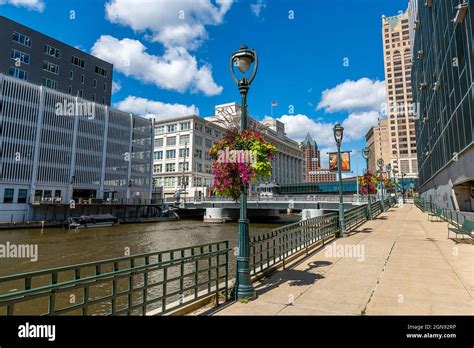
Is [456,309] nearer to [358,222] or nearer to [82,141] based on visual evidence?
[358,222]

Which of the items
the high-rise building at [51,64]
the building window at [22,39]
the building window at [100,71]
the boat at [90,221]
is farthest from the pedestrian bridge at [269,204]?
the building window at [22,39]

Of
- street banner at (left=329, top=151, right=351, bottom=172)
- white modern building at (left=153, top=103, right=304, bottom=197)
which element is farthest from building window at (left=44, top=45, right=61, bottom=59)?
street banner at (left=329, top=151, right=351, bottom=172)

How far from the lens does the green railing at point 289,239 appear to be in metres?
7.95

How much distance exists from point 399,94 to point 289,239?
163m

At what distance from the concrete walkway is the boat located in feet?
133

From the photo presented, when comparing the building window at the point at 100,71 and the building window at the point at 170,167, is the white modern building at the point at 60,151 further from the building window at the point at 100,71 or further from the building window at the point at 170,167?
the building window at the point at 170,167

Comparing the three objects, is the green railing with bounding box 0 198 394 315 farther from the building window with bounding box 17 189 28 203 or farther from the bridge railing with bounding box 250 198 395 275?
the building window with bounding box 17 189 28 203

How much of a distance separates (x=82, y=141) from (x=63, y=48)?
2005 centimetres

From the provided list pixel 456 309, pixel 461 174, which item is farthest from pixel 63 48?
pixel 456 309

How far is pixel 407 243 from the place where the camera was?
13055 mm

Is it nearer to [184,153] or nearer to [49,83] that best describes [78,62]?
[49,83]

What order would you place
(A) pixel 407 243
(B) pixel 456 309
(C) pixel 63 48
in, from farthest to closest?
(C) pixel 63 48 → (A) pixel 407 243 → (B) pixel 456 309

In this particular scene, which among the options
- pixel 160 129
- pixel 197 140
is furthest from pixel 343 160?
pixel 160 129

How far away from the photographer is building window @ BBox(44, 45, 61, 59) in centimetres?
5673
